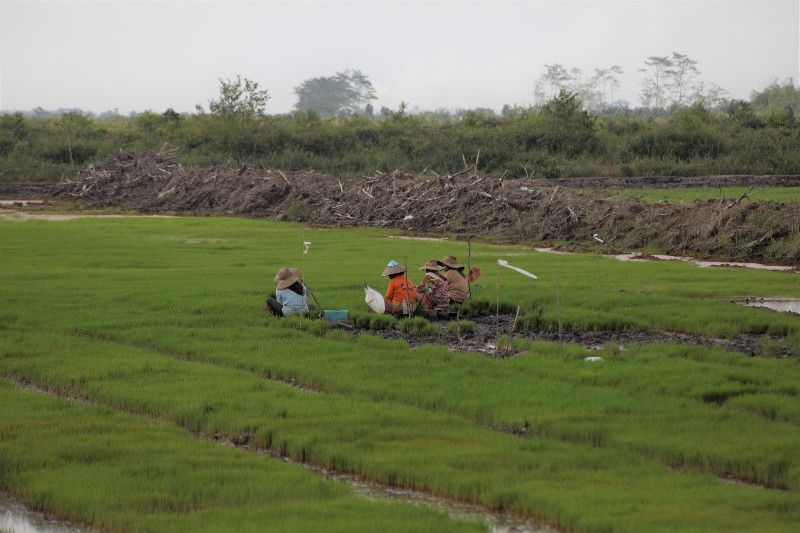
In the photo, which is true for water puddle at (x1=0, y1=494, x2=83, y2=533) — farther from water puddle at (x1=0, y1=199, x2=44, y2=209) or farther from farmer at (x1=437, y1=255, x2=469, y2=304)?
water puddle at (x1=0, y1=199, x2=44, y2=209)

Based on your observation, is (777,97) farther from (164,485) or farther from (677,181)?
(164,485)

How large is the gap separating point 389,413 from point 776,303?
857cm

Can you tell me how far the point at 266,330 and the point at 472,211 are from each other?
16.4m

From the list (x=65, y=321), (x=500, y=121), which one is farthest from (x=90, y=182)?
(x=65, y=321)

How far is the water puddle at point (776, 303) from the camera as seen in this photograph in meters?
15.6

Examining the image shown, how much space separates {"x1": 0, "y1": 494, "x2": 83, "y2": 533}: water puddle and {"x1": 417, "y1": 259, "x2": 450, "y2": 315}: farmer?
7.86 meters

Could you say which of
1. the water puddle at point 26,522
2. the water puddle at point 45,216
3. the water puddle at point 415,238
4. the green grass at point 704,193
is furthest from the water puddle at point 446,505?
the water puddle at point 45,216

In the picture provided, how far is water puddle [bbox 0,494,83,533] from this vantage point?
757 centimetres

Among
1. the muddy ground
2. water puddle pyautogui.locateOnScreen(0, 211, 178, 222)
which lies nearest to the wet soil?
water puddle pyautogui.locateOnScreen(0, 211, 178, 222)

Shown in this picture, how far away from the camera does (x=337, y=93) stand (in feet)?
428

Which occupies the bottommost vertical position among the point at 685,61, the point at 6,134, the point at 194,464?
the point at 194,464

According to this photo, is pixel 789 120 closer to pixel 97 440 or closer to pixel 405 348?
pixel 405 348

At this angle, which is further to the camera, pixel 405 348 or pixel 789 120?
pixel 789 120

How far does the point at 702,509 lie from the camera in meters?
7.15
